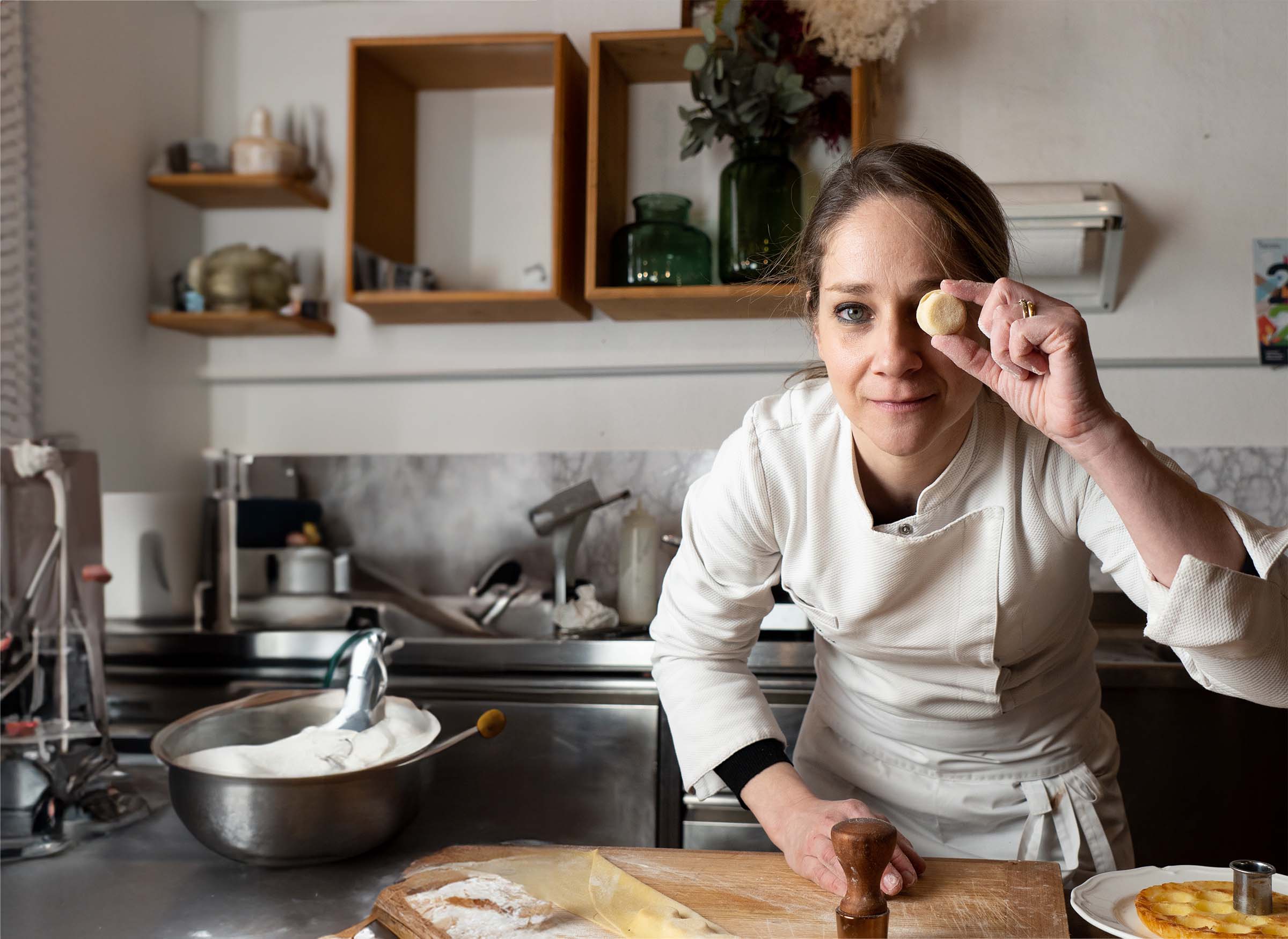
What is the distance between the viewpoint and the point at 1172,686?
1.83 metres

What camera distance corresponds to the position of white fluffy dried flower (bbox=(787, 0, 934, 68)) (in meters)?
2.09

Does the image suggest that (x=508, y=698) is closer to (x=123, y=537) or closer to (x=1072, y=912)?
(x=123, y=537)

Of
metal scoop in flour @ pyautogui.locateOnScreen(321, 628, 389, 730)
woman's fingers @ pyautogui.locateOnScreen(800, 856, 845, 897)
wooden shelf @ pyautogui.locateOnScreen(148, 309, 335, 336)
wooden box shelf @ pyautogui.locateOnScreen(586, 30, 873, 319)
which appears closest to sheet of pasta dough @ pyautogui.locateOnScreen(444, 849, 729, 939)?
woman's fingers @ pyautogui.locateOnScreen(800, 856, 845, 897)

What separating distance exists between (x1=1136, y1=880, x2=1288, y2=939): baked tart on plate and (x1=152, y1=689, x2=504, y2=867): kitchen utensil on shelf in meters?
0.66

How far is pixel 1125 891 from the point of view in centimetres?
84

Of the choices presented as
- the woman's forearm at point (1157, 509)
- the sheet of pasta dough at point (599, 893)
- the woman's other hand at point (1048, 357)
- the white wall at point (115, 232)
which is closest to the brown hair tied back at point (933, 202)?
the woman's other hand at point (1048, 357)

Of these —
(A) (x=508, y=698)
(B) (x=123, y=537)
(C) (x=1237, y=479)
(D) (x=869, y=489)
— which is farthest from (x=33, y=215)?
(C) (x=1237, y=479)

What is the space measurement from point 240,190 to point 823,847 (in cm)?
210

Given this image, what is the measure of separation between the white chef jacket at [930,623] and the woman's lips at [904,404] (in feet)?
0.36

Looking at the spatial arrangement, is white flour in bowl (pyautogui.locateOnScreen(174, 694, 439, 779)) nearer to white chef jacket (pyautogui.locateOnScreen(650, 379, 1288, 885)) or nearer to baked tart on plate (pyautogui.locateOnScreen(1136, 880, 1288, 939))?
white chef jacket (pyautogui.locateOnScreen(650, 379, 1288, 885))

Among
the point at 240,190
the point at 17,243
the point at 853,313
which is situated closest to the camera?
the point at 853,313

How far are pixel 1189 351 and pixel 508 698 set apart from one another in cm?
160

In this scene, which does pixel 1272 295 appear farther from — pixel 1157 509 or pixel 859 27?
pixel 1157 509

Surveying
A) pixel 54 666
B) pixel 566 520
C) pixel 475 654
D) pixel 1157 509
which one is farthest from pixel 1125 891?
pixel 566 520
